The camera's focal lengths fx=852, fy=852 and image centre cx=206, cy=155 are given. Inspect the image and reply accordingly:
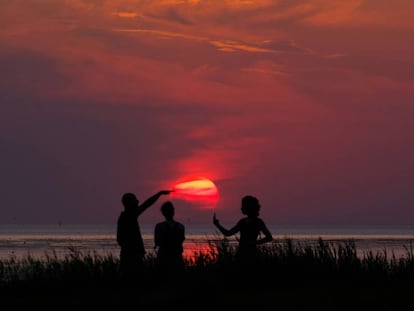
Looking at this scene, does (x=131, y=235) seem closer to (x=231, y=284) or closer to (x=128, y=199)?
(x=128, y=199)

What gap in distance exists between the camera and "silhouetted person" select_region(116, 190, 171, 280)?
47.5 feet

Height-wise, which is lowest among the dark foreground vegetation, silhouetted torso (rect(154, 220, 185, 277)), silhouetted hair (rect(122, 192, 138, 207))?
the dark foreground vegetation

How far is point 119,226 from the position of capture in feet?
47.5

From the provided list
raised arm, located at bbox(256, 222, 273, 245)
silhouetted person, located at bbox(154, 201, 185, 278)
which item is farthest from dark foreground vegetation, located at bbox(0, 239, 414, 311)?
raised arm, located at bbox(256, 222, 273, 245)

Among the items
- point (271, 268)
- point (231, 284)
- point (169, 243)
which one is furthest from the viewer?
point (271, 268)

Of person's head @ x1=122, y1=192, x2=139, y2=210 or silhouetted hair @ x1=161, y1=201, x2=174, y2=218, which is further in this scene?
person's head @ x1=122, y1=192, x2=139, y2=210

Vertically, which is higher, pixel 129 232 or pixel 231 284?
pixel 129 232

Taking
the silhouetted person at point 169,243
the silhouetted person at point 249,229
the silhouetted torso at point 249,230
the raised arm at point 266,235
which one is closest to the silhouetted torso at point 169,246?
the silhouetted person at point 169,243

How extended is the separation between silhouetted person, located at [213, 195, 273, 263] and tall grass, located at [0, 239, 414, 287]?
0.93 ft

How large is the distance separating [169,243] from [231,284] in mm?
1295

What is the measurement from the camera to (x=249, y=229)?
563 inches

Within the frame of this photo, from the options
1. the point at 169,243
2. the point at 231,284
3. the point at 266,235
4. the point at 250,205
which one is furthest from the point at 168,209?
the point at 231,284

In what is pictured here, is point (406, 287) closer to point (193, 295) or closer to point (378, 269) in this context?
point (378, 269)

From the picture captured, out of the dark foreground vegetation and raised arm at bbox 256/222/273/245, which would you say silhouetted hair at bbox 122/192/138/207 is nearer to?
the dark foreground vegetation
